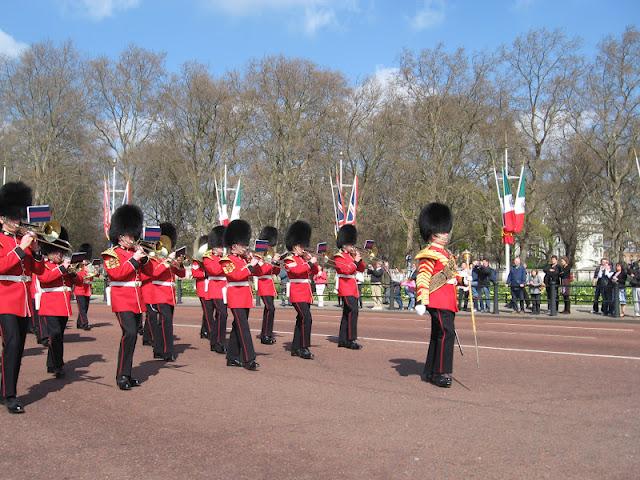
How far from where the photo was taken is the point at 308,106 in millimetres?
41656

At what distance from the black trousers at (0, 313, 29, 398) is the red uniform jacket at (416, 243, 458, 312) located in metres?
4.24

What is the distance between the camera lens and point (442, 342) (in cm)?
795

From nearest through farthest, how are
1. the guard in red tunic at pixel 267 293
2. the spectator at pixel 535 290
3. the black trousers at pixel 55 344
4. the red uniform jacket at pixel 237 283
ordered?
the black trousers at pixel 55 344 < the red uniform jacket at pixel 237 283 < the guard in red tunic at pixel 267 293 < the spectator at pixel 535 290

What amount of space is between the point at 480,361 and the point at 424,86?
29811 mm

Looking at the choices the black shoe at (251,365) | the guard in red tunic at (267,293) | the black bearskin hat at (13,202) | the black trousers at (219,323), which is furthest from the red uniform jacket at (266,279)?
the black bearskin hat at (13,202)

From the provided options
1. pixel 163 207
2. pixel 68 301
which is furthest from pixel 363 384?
pixel 163 207

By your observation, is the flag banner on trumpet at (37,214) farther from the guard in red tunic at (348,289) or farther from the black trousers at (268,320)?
the black trousers at (268,320)

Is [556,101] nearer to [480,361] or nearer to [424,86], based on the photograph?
[424,86]

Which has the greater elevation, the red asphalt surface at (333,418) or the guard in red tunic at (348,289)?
the guard in red tunic at (348,289)

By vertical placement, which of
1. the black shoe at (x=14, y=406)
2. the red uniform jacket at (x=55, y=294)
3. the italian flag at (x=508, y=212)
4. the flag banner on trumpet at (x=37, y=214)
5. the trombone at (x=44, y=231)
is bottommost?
the black shoe at (x=14, y=406)

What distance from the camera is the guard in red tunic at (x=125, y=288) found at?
7926mm

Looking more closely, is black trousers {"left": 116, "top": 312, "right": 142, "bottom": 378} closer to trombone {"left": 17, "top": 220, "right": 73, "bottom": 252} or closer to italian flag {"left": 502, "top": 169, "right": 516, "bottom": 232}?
trombone {"left": 17, "top": 220, "right": 73, "bottom": 252}

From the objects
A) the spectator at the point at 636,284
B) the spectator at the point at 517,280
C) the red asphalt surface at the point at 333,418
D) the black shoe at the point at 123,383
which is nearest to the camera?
the red asphalt surface at the point at 333,418

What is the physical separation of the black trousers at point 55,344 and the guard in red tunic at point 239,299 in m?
2.18
